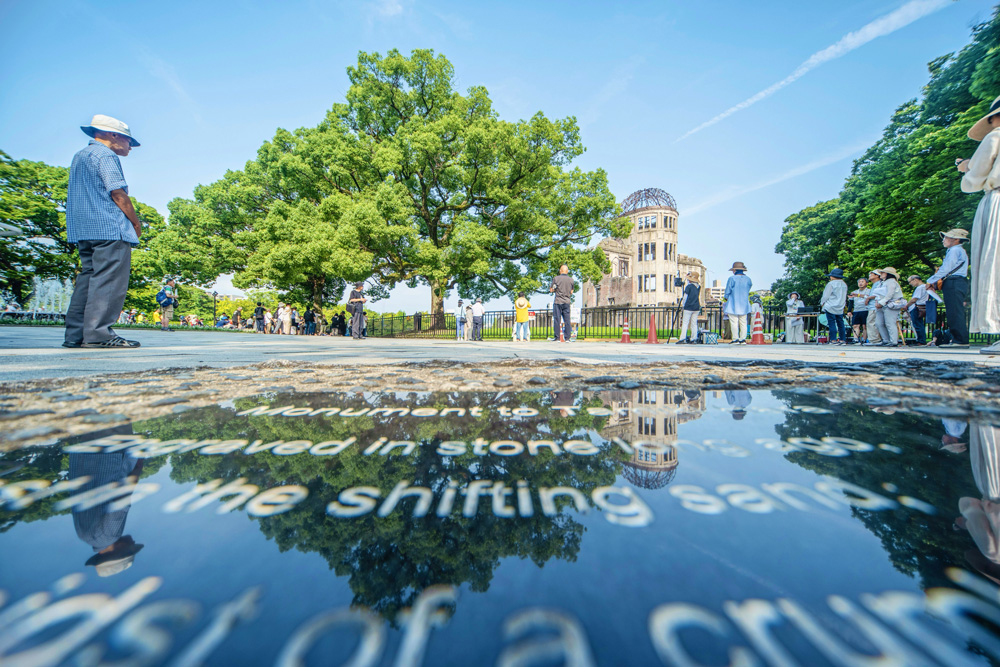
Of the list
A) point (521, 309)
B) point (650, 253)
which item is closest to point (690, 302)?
point (521, 309)

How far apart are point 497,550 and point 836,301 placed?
13717 mm

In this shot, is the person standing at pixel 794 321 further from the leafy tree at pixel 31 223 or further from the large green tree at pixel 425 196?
the leafy tree at pixel 31 223

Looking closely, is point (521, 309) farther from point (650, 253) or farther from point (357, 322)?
point (650, 253)

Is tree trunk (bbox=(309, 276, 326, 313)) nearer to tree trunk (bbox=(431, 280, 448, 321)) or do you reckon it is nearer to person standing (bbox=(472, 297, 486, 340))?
tree trunk (bbox=(431, 280, 448, 321))

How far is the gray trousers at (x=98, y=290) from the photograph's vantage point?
446cm

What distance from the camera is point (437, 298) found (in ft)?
69.7

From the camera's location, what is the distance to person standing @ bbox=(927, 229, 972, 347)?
24.0 feet

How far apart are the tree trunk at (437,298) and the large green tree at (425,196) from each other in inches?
2.9

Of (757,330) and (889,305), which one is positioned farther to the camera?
(757,330)

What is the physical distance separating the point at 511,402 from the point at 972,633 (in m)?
1.58

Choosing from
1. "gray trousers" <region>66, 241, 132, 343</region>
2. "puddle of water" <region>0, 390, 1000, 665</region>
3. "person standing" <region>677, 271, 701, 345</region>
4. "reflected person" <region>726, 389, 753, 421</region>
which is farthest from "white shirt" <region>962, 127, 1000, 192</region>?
"gray trousers" <region>66, 241, 132, 343</region>

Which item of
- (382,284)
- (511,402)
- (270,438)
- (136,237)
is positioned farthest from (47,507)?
(382,284)

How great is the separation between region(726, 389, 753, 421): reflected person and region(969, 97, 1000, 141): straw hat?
197 inches

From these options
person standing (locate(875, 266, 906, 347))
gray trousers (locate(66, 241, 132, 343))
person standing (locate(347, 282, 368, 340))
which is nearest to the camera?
gray trousers (locate(66, 241, 132, 343))
